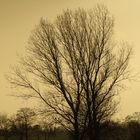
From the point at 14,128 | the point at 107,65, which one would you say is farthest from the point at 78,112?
the point at 14,128

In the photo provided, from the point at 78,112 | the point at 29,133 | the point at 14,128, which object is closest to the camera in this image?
the point at 78,112

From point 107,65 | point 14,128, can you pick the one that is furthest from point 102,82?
point 14,128

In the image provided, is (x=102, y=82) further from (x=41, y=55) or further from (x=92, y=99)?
(x=41, y=55)

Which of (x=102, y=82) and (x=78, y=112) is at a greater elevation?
(x=102, y=82)

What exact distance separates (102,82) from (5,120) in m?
94.1

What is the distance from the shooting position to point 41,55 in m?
27.8

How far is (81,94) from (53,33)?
4.67 metres

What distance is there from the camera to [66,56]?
27516 millimetres

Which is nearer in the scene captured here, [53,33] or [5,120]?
[53,33]

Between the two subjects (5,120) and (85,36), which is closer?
(85,36)

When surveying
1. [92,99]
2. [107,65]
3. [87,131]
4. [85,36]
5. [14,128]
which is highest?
[14,128]

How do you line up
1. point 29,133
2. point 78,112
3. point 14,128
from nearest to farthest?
point 78,112 < point 14,128 < point 29,133

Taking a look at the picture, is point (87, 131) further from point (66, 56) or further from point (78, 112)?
point (66, 56)

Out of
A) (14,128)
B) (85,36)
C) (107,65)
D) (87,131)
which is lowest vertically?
(87,131)
